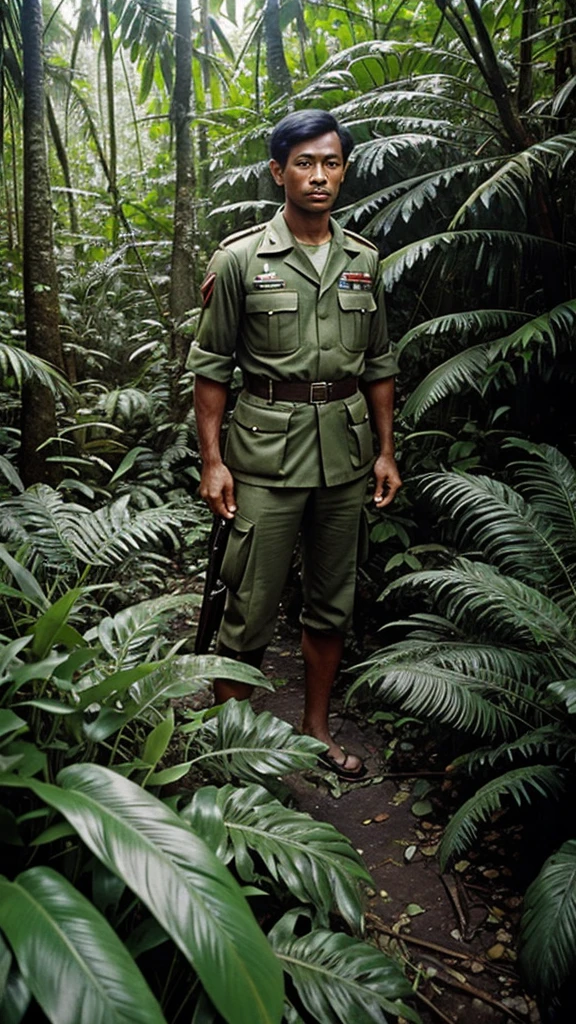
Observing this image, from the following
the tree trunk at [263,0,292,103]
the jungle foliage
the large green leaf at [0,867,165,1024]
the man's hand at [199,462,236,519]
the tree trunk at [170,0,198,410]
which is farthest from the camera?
the tree trunk at [170,0,198,410]

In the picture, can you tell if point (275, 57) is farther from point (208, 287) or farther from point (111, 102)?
point (208, 287)

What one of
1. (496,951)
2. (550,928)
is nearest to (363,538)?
(496,951)

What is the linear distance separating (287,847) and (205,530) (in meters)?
2.79

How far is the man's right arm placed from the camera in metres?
2.53

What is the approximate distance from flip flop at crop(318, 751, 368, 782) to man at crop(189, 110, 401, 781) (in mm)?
431

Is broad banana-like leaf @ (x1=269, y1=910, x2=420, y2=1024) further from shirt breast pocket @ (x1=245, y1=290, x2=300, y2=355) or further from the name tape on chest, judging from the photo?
the name tape on chest

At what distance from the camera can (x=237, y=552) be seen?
256 centimetres

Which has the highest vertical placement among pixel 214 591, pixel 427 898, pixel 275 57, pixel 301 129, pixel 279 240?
pixel 275 57

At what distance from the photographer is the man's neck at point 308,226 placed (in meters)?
2.46

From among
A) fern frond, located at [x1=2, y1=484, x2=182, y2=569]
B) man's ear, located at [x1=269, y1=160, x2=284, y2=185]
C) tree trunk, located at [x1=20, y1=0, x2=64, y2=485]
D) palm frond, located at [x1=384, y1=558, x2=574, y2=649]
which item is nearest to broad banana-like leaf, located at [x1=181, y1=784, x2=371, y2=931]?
palm frond, located at [x1=384, y1=558, x2=574, y2=649]

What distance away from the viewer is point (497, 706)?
2.25 meters

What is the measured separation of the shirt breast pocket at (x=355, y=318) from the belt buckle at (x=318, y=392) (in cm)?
16

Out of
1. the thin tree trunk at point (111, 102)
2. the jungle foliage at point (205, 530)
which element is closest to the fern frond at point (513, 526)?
the jungle foliage at point (205, 530)

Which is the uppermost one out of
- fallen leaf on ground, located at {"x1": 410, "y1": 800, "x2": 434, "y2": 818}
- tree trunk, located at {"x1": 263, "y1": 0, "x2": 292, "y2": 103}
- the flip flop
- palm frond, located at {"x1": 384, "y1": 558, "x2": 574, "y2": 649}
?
tree trunk, located at {"x1": 263, "y1": 0, "x2": 292, "y2": 103}
